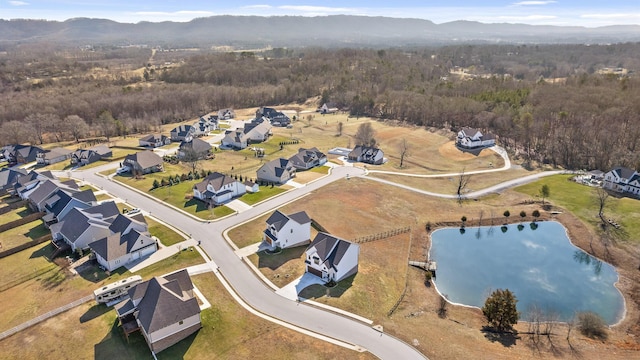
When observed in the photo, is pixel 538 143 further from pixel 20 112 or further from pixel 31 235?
pixel 20 112

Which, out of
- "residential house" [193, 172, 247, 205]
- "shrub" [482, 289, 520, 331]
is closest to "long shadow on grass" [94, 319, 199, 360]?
"shrub" [482, 289, 520, 331]

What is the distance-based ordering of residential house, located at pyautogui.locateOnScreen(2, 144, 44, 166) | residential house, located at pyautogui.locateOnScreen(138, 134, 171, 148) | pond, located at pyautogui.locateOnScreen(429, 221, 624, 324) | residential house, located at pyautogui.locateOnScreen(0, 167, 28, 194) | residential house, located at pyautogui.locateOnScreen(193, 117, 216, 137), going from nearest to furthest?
pond, located at pyautogui.locateOnScreen(429, 221, 624, 324)
residential house, located at pyautogui.locateOnScreen(0, 167, 28, 194)
residential house, located at pyautogui.locateOnScreen(2, 144, 44, 166)
residential house, located at pyautogui.locateOnScreen(138, 134, 171, 148)
residential house, located at pyautogui.locateOnScreen(193, 117, 216, 137)

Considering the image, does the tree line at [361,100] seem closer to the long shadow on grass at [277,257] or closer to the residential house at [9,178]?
the residential house at [9,178]

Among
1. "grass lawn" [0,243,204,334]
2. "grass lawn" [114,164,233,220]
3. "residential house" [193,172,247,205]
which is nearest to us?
"grass lawn" [0,243,204,334]

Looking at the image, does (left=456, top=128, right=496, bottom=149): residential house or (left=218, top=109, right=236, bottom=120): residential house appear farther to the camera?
(left=218, top=109, right=236, bottom=120): residential house

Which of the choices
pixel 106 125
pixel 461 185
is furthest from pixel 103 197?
pixel 461 185

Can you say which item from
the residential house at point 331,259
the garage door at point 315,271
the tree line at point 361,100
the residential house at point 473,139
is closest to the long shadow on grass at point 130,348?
the garage door at point 315,271

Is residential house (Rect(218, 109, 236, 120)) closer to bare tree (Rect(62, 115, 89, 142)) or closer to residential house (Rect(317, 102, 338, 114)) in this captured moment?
residential house (Rect(317, 102, 338, 114))

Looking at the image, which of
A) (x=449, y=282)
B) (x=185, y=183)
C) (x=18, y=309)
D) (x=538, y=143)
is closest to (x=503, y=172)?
(x=538, y=143)
